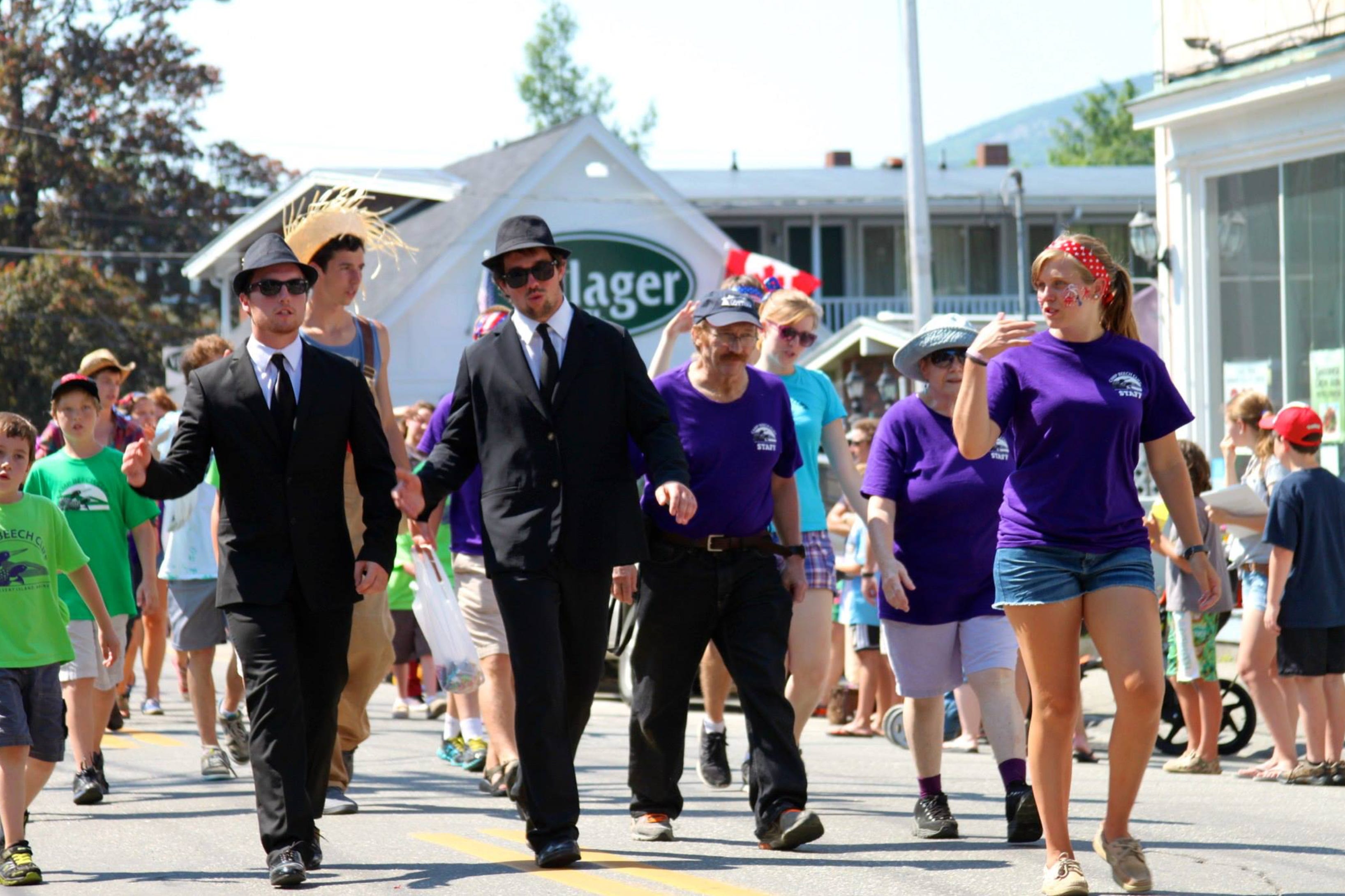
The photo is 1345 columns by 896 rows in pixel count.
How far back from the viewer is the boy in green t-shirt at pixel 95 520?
893 cm

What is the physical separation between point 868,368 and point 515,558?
71.5 feet

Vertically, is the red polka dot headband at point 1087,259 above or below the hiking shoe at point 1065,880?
above

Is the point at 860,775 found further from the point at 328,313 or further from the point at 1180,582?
the point at 328,313

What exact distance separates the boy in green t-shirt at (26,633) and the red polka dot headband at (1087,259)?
409cm

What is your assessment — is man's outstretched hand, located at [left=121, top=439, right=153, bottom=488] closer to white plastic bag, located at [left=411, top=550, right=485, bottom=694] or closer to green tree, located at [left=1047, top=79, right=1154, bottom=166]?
white plastic bag, located at [left=411, top=550, right=485, bottom=694]

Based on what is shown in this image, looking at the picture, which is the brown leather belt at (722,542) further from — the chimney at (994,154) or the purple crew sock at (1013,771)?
the chimney at (994,154)

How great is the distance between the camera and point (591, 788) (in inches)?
368

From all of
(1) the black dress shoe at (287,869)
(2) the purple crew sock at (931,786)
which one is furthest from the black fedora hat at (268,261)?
(2) the purple crew sock at (931,786)

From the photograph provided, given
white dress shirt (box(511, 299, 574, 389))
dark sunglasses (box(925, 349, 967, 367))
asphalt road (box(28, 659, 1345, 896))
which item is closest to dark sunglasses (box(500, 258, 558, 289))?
white dress shirt (box(511, 299, 574, 389))

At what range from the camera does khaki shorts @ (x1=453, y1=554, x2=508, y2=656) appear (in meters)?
8.58

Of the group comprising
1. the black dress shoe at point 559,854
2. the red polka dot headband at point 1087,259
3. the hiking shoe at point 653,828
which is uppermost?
the red polka dot headband at point 1087,259

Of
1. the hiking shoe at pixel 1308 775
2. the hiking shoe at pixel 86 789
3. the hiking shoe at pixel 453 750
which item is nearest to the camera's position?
the hiking shoe at pixel 86 789

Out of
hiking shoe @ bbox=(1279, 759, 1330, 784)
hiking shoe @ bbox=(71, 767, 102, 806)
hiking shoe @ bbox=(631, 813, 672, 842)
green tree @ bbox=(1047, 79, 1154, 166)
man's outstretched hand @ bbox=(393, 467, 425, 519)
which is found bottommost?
hiking shoe @ bbox=(1279, 759, 1330, 784)

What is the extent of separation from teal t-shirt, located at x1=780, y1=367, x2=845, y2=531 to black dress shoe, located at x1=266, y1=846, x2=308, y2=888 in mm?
3099
